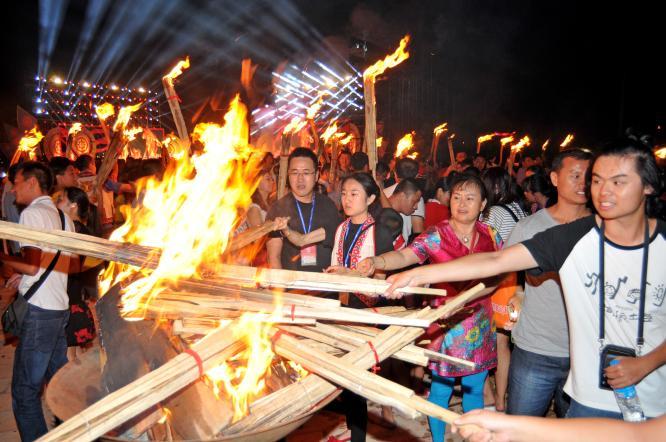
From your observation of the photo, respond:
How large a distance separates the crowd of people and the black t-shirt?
0.05 feet

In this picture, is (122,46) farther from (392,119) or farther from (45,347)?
(45,347)

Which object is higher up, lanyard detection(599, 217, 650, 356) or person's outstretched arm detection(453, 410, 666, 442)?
lanyard detection(599, 217, 650, 356)

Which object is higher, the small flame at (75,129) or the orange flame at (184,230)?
the small flame at (75,129)

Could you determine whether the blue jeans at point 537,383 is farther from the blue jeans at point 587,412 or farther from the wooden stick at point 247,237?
the wooden stick at point 247,237

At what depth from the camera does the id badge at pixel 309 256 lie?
4473 mm

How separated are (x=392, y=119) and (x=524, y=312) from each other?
20725 mm

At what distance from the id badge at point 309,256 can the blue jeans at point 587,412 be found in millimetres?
2567

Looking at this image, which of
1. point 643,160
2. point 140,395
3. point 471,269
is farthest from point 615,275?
point 140,395

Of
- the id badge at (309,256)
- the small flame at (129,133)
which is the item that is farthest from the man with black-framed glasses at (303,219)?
the small flame at (129,133)

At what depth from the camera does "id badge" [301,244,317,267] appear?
Answer: 14.7 feet

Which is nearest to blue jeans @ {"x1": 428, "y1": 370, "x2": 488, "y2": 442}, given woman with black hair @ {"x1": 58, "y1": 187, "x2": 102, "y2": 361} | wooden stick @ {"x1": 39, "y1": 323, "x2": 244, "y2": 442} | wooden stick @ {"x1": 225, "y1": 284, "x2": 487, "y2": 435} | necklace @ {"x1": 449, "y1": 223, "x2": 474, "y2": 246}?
necklace @ {"x1": 449, "y1": 223, "x2": 474, "y2": 246}

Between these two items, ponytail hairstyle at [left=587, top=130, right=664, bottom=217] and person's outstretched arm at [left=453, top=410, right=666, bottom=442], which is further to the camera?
ponytail hairstyle at [left=587, top=130, right=664, bottom=217]

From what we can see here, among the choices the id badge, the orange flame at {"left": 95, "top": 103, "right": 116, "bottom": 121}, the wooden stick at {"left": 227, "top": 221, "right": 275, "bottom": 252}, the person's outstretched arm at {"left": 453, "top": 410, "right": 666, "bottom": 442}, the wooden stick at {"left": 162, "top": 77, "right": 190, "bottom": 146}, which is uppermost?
the orange flame at {"left": 95, "top": 103, "right": 116, "bottom": 121}

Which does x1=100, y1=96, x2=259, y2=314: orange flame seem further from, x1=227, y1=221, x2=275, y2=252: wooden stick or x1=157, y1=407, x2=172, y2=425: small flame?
x1=157, y1=407, x2=172, y2=425: small flame
